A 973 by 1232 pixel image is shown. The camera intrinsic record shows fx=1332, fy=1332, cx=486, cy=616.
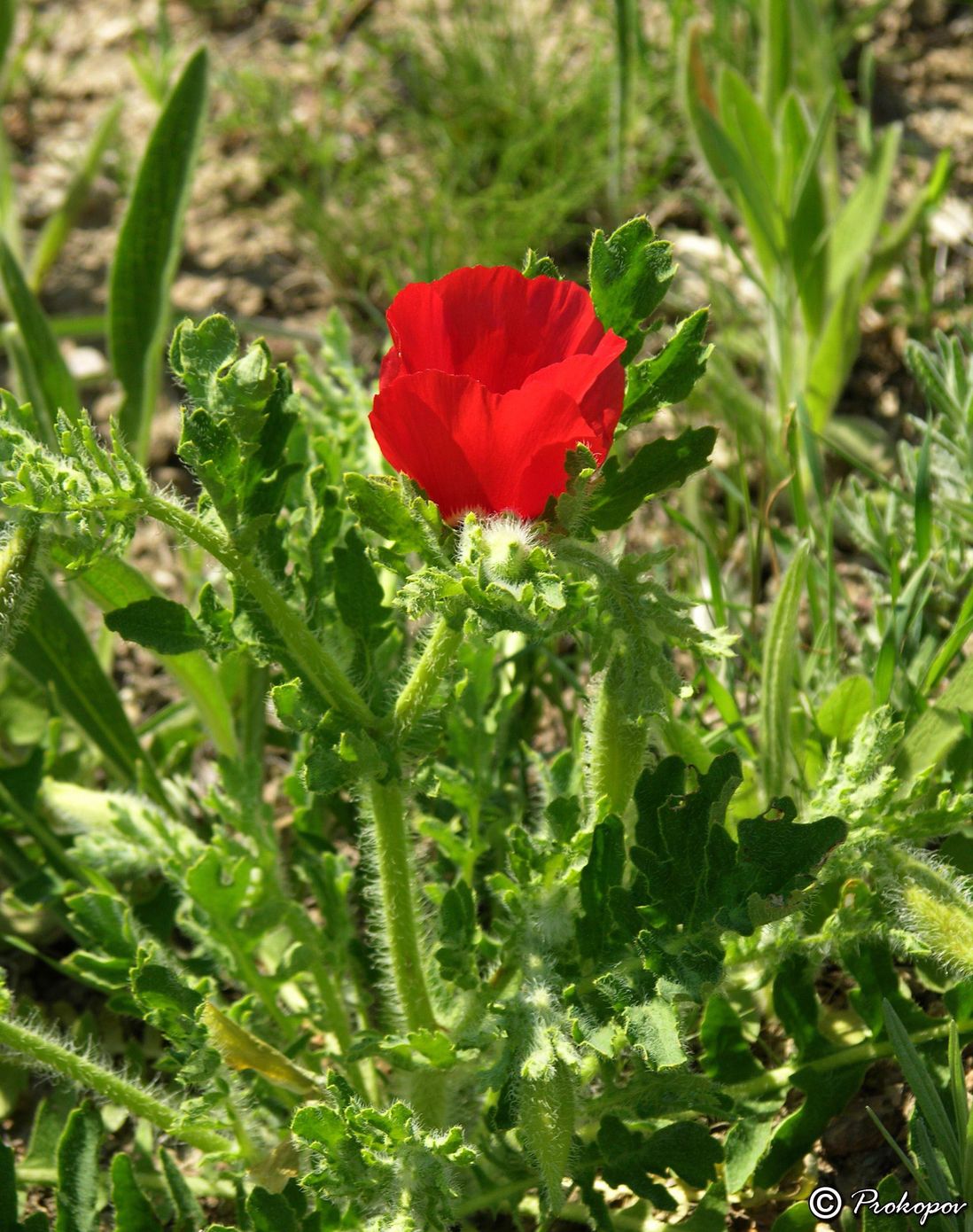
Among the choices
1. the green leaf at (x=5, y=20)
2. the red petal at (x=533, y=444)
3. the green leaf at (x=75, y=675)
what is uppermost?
the green leaf at (x=5, y=20)

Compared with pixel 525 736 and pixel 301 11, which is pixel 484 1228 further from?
pixel 301 11

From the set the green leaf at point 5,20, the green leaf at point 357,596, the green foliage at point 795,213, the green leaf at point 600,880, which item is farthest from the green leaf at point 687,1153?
the green leaf at point 5,20

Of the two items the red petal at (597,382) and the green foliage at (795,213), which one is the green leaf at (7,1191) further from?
the green foliage at (795,213)

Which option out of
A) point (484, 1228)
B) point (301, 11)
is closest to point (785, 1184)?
point (484, 1228)

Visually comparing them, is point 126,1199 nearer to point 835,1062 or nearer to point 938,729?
point 835,1062

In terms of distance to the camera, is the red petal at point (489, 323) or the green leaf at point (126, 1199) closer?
the red petal at point (489, 323)

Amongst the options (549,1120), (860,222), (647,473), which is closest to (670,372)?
(647,473)

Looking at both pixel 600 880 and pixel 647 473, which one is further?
pixel 600 880
